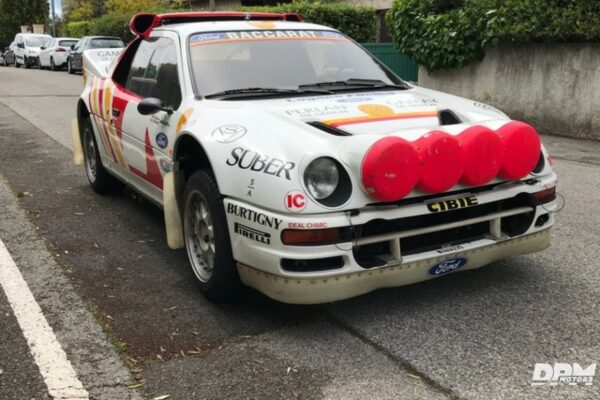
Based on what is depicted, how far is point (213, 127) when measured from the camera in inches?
145

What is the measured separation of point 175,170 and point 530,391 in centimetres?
244

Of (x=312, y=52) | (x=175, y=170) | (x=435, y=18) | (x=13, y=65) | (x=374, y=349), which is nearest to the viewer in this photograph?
(x=374, y=349)

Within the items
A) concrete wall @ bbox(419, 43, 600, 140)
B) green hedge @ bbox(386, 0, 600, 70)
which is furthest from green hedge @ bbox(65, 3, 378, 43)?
concrete wall @ bbox(419, 43, 600, 140)

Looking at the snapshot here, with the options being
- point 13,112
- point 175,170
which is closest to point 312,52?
→ point 175,170

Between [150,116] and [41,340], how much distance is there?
181 cm

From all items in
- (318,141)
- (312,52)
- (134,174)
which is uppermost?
(312,52)

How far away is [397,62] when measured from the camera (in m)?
15.2

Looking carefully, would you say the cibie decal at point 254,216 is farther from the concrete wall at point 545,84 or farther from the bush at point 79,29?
the bush at point 79,29

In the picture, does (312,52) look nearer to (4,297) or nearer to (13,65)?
(4,297)

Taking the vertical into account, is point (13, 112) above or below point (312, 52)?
below

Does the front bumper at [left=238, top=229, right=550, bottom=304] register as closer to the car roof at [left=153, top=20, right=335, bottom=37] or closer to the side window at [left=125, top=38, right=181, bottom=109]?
the side window at [left=125, top=38, right=181, bottom=109]

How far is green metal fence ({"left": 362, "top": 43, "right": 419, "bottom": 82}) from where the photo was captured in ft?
48.8

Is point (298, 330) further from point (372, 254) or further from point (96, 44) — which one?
point (96, 44)

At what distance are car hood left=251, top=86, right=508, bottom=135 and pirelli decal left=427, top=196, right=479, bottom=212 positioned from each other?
0.44 metres
